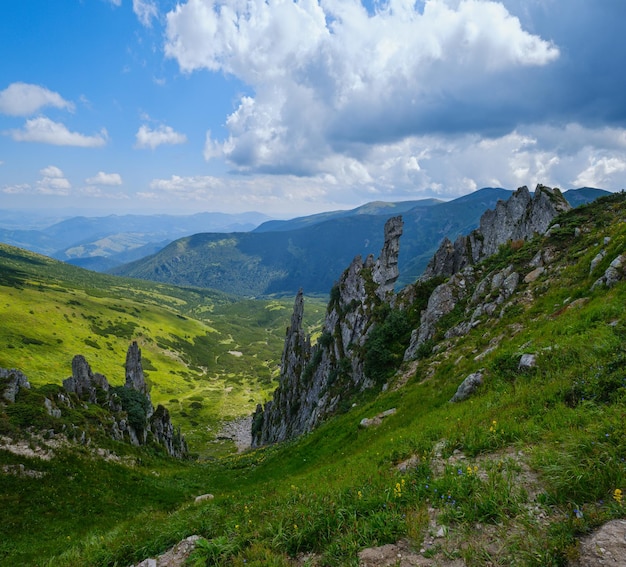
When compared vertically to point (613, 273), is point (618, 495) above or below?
below

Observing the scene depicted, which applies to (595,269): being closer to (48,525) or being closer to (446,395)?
(446,395)

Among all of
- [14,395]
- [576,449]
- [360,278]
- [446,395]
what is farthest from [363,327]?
[576,449]

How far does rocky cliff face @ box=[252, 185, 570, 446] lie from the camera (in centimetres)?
3947

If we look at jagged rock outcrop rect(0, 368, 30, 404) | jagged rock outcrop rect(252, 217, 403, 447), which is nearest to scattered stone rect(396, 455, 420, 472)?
jagged rock outcrop rect(252, 217, 403, 447)

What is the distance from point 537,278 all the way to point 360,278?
4725cm

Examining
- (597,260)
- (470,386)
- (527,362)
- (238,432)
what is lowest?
(238,432)

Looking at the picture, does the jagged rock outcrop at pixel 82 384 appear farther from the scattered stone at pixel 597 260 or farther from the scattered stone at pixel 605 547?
the scattered stone at pixel 597 260

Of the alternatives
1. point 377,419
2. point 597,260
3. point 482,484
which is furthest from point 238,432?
point 482,484

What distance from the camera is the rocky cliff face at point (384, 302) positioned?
39.5 metres

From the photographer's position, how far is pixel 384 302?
59156 mm

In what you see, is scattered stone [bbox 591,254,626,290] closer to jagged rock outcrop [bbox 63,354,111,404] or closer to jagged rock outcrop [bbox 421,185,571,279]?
jagged rock outcrop [bbox 421,185,571,279]

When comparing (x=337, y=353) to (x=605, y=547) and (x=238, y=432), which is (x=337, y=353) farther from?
(x=238, y=432)

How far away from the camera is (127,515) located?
24.9 metres

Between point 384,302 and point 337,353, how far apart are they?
1702 centimetres
